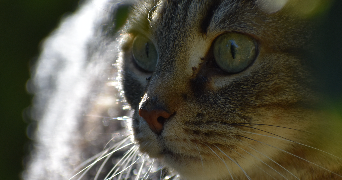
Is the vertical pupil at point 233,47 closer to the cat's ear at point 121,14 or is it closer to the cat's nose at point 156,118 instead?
the cat's nose at point 156,118

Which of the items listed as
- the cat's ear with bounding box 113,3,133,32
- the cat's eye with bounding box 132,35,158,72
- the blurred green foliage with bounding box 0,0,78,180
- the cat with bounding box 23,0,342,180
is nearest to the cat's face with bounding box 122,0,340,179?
the cat with bounding box 23,0,342,180

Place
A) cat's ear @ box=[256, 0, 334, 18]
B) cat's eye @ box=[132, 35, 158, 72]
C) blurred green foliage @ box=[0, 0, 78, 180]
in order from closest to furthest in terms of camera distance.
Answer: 1. cat's ear @ box=[256, 0, 334, 18]
2. cat's eye @ box=[132, 35, 158, 72]
3. blurred green foliage @ box=[0, 0, 78, 180]

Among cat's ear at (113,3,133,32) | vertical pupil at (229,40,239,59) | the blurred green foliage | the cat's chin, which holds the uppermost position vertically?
the blurred green foliage

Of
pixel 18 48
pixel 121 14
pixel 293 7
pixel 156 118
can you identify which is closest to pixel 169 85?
pixel 156 118

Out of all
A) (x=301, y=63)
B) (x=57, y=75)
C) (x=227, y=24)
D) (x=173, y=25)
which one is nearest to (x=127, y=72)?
(x=173, y=25)

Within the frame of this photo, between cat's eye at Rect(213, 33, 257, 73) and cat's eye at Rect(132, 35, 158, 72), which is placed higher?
cat's eye at Rect(132, 35, 158, 72)

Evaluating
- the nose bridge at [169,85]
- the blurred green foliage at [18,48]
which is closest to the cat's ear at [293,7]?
the nose bridge at [169,85]

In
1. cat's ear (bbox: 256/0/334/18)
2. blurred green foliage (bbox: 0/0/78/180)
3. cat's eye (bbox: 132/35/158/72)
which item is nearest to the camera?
cat's ear (bbox: 256/0/334/18)

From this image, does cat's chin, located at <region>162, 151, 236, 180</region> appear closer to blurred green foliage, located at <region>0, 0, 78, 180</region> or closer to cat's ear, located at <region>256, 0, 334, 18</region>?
cat's ear, located at <region>256, 0, 334, 18</region>
